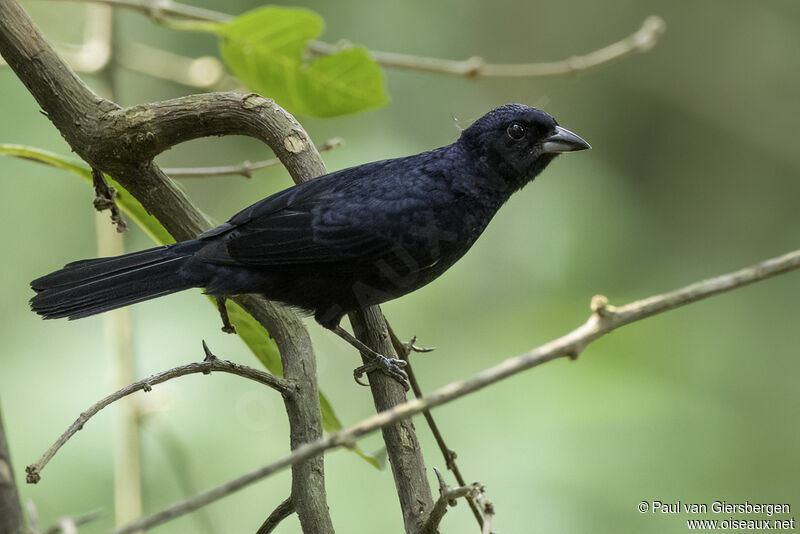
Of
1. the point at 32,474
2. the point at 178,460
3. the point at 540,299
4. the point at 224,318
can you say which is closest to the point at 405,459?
the point at 224,318

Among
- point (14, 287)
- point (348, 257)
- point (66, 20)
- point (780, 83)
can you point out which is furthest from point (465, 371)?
point (780, 83)

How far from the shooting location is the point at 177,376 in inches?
80.1

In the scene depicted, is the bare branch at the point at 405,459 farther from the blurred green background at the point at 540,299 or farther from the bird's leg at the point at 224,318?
the blurred green background at the point at 540,299

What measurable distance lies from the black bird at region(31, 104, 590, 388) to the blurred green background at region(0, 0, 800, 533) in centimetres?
79

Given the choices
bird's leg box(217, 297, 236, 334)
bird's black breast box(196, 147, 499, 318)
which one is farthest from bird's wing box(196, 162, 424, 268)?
bird's leg box(217, 297, 236, 334)

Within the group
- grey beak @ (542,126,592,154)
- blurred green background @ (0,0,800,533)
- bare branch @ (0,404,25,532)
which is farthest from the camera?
→ blurred green background @ (0,0,800,533)

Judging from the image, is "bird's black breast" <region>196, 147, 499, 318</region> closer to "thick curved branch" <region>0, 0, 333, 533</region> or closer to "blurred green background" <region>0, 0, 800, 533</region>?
"thick curved branch" <region>0, 0, 333, 533</region>

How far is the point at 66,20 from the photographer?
461cm

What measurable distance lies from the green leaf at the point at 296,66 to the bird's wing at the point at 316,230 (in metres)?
0.39

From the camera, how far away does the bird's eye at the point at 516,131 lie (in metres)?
3.18

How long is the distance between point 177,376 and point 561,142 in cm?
182

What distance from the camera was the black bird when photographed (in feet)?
8.99

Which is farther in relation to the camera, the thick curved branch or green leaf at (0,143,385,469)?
green leaf at (0,143,385,469)

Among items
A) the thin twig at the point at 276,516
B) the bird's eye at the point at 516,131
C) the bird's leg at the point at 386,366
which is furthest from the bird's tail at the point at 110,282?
the bird's eye at the point at 516,131
